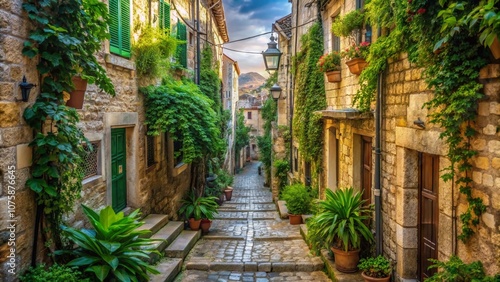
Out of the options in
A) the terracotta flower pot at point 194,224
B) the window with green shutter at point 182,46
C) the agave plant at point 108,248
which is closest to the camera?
the agave plant at point 108,248

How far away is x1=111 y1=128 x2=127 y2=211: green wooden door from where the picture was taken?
278 inches

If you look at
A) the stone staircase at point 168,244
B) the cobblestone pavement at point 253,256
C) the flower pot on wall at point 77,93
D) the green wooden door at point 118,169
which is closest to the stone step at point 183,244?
the stone staircase at point 168,244

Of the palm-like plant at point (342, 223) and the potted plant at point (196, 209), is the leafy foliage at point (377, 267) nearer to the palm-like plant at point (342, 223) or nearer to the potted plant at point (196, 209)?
the palm-like plant at point (342, 223)

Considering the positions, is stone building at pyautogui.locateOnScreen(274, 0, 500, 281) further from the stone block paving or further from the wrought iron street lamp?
the wrought iron street lamp

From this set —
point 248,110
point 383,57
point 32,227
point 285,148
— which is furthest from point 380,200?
point 248,110

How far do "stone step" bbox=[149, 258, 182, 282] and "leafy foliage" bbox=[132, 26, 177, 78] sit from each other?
362cm

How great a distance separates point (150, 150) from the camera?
29.0 feet

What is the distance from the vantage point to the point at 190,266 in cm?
720

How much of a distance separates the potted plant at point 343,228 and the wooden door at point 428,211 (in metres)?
1.08

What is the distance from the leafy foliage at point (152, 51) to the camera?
7.66 m

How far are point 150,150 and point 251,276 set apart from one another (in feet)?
12.0

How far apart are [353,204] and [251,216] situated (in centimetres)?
650

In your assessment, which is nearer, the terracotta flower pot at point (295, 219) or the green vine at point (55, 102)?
the green vine at point (55, 102)

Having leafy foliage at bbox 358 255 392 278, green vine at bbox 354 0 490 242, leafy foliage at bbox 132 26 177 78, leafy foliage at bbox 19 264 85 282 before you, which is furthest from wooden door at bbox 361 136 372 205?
leafy foliage at bbox 19 264 85 282
